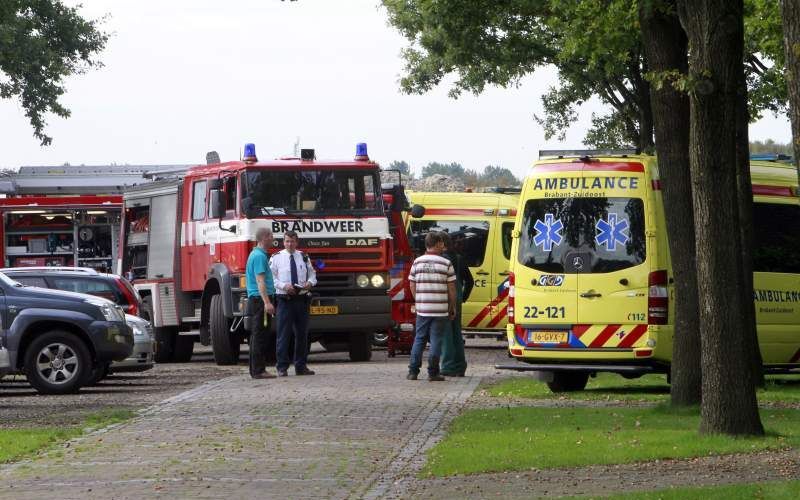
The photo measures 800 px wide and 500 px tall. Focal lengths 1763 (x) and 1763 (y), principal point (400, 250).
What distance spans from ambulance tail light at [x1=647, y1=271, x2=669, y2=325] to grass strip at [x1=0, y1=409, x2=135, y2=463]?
5.46 metres

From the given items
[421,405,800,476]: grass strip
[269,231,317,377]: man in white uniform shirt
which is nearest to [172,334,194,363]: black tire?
[269,231,317,377]: man in white uniform shirt

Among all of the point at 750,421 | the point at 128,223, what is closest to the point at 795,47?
the point at 750,421

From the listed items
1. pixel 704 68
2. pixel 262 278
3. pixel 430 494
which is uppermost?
pixel 704 68

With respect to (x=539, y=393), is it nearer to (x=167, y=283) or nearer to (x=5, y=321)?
(x=5, y=321)

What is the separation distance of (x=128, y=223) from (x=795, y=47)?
2243cm

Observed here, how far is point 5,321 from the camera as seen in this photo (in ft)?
68.7

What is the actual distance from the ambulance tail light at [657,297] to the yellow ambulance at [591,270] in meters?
0.01

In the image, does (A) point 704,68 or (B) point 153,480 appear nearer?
(B) point 153,480

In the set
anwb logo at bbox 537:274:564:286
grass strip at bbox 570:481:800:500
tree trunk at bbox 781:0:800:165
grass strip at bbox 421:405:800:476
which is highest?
tree trunk at bbox 781:0:800:165

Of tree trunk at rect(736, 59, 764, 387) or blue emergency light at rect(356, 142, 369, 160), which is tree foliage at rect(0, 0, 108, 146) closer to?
blue emergency light at rect(356, 142, 369, 160)

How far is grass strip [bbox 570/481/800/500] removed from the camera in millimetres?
10336

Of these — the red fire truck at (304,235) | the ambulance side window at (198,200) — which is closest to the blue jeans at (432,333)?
the red fire truck at (304,235)

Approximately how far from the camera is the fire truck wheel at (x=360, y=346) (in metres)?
27.5

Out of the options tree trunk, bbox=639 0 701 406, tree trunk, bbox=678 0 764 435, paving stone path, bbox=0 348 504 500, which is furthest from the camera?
tree trunk, bbox=639 0 701 406
